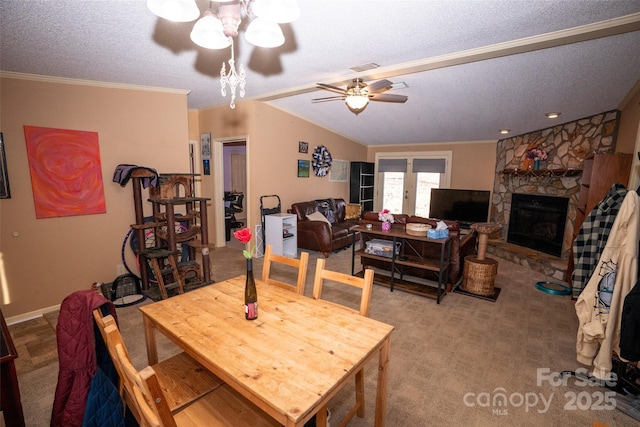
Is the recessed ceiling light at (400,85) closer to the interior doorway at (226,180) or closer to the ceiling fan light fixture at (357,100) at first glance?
the ceiling fan light fixture at (357,100)

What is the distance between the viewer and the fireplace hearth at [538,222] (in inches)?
177

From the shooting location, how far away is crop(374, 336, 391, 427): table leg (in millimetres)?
1450

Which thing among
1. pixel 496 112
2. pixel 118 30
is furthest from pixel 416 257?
pixel 118 30

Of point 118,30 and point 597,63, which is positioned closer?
point 118,30

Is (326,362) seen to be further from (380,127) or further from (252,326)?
(380,127)

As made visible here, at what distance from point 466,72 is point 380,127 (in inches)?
109

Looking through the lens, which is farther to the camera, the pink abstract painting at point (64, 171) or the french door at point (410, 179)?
the french door at point (410, 179)

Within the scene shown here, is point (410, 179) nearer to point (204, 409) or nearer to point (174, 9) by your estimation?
point (174, 9)

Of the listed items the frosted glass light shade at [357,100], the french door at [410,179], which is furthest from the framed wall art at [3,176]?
the french door at [410,179]

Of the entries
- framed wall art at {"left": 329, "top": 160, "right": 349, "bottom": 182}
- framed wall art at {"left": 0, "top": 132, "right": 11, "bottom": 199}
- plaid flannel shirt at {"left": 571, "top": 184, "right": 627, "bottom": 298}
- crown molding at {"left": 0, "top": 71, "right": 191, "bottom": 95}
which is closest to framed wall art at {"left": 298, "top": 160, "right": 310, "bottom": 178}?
framed wall art at {"left": 329, "top": 160, "right": 349, "bottom": 182}

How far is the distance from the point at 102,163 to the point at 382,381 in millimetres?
3487

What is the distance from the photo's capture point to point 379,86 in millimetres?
2941

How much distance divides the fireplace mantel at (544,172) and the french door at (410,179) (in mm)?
1511

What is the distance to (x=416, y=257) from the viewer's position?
3.68m
